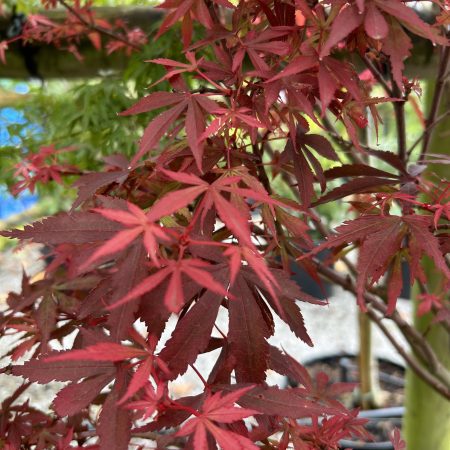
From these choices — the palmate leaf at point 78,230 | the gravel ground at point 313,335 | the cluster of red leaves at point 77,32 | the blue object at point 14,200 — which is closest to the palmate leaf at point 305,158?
the palmate leaf at point 78,230

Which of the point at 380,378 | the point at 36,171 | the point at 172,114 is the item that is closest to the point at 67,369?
the point at 172,114

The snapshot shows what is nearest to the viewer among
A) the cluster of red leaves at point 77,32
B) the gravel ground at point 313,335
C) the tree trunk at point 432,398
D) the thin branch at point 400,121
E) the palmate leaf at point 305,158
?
the palmate leaf at point 305,158

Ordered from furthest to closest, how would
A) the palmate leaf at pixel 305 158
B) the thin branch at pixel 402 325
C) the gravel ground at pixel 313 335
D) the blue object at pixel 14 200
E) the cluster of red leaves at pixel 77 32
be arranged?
1. the gravel ground at pixel 313 335
2. the blue object at pixel 14 200
3. the cluster of red leaves at pixel 77 32
4. the thin branch at pixel 402 325
5. the palmate leaf at pixel 305 158

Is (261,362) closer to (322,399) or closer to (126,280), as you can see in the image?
(126,280)

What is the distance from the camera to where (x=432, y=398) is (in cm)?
113

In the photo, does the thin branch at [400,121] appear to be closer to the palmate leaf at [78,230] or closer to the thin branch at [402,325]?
the thin branch at [402,325]

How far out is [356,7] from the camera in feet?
1.38

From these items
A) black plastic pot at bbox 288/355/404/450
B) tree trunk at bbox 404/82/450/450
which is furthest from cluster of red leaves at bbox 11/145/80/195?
black plastic pot at bbox 288/355/404/450

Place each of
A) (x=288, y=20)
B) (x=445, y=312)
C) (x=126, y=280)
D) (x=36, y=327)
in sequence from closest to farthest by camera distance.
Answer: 1. (x=126, y=280)
2. (x=288, y=20)
3. (x=36, y=327)
4. (x=445, y=312)

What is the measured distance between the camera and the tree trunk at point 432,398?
111 centimetres

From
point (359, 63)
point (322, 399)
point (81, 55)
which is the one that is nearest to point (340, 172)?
point (322, 399)

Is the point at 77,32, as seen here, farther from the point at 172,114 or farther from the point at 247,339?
the point at 247,339

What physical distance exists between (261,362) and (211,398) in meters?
0.06

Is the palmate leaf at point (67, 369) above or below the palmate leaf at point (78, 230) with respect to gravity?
below
